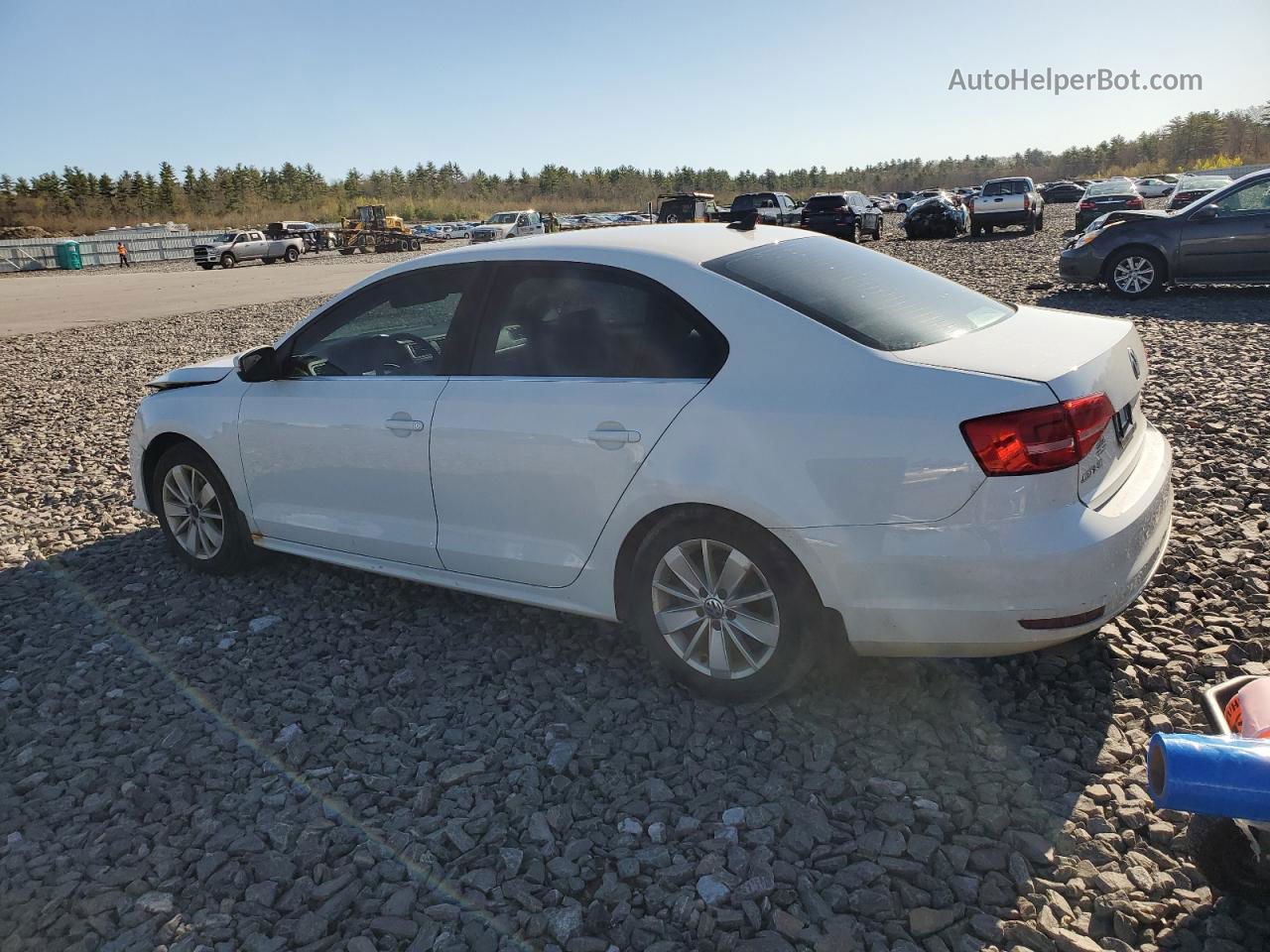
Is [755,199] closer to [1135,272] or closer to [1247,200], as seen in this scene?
[1135,272]

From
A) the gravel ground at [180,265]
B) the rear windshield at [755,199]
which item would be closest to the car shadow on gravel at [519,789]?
the rear windshield at [755,199]

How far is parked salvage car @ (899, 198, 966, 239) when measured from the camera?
3086cm

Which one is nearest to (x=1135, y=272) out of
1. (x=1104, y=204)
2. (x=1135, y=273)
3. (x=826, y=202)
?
(x=1135, y=273)

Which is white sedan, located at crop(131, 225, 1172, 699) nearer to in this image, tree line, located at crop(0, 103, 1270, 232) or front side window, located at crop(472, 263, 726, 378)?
front side window, located at crop(472, 263, 726, 378)

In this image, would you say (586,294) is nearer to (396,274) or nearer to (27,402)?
(396,274)

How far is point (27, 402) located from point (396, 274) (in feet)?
26.1

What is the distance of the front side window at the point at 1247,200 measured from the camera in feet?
38.7

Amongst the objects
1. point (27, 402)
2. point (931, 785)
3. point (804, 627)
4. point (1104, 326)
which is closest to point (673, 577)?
point (804, 627)

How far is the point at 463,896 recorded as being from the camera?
258 cm

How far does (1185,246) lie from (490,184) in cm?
11163

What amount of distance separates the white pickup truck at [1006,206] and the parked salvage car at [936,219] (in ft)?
2.76

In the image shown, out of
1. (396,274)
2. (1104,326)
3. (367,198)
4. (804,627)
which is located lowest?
(804,627)

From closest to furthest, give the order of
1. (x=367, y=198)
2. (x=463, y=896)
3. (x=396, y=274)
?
(x=463, y=896), (x=396, y=274), (x=367, y=198)

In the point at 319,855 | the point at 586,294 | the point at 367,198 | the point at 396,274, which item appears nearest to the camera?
the point at 319,855
